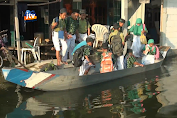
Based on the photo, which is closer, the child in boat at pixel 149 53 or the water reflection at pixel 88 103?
the water reflection at pixel 88 103

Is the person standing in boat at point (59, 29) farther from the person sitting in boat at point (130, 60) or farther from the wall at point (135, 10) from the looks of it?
the wall at point (135, 10)

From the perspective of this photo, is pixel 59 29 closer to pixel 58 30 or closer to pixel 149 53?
pixel 58 30

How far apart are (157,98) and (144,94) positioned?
1.56 ft

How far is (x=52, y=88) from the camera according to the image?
7711mm

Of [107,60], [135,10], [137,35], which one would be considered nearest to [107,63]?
[107,60]

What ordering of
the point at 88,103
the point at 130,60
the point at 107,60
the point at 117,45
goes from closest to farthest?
1. the point at 88,103
2. the point at 107,60
3. the point at 117,45
4. the point at 130,60

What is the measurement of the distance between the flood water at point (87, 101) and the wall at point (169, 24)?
17.3 feet

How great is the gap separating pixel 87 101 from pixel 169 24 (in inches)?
323

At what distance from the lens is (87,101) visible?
702cm

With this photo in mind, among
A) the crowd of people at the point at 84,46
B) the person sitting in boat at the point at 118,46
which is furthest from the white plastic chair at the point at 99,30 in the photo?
the person sitting in boat at the point at 118,46

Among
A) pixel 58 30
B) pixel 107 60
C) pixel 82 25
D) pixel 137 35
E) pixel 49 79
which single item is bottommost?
pixel 49 79

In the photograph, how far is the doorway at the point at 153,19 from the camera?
15398 millimetres

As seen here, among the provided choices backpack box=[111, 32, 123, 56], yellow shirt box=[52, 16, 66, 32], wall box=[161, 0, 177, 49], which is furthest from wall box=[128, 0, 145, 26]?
yellow shirt box=[52, 16, 66, 32]

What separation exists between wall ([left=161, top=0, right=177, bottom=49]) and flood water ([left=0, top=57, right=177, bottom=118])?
527 cm
